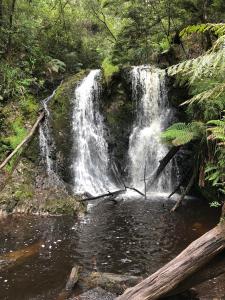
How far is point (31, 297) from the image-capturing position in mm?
6320

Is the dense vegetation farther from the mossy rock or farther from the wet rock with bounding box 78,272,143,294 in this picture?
the wet rock with bounding box 78,272,143,294

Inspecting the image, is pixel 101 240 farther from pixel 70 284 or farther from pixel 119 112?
pixel 119 112

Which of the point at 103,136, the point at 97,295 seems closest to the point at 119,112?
the point at 103,136

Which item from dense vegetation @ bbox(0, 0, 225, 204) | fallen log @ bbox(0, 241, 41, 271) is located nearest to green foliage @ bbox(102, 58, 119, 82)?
dense vegetation @ bbox(0, 0, 225, 204)

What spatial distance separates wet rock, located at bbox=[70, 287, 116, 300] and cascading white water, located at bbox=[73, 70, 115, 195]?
672 centimetres

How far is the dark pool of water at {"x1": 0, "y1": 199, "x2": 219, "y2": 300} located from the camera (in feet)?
23.1

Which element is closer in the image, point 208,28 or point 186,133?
point 208,28

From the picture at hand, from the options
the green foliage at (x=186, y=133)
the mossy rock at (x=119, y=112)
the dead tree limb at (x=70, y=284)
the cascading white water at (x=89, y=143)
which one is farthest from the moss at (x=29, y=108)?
the dead tree limb at (x=70, y=284)

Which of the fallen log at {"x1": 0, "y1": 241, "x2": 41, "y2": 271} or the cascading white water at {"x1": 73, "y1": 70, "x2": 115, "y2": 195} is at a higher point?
the cascading white water at {"x1": 73, "y1": 70, "x2": 115, "y2": 195}

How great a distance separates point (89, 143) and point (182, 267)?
9.76 metres

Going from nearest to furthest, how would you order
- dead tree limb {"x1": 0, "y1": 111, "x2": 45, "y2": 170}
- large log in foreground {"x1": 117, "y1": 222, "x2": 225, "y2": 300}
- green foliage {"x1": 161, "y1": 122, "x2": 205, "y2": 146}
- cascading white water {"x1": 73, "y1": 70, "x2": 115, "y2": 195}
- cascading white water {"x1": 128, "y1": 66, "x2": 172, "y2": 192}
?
1. large log in foreground {"x1": 117, "y1": 222, "x2": 225, "y2": 300}
2. green foliage {"x1": 161, "y1": 122, "x2": 205, "y2": 146}
3. dead tree limb {"x1": 0, "y1": 111, "x2": 45, "y2": 170}
4. cascading white water {"x1": 73, "y1": 70, "x2": 115, "y2": 195}
5. cascading white water {"x1": 128, "y1": 66, "x2": 172, "y2": 192}

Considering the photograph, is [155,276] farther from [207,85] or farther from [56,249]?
[207,85]

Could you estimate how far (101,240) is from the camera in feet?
29.1

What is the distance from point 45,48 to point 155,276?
586 inches
